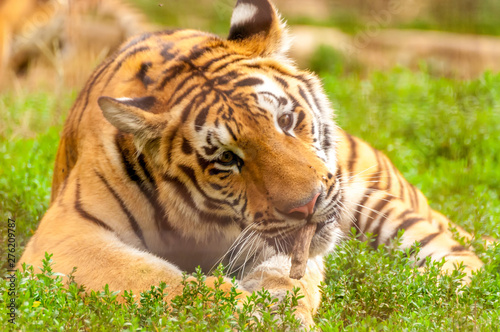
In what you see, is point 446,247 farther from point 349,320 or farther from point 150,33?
point 150,33

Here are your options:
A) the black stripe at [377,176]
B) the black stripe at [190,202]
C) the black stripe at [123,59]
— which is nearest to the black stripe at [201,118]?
the black stripe at [190,202]

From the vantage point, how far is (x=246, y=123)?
2.10 metres

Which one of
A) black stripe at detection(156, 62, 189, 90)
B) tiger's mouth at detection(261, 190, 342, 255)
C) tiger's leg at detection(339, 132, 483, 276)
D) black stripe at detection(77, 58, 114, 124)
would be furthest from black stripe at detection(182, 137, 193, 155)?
tiger's leg at detection(339, 132, 483, 276)

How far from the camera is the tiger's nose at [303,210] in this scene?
6.66 feet

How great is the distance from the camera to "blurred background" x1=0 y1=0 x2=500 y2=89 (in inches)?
125

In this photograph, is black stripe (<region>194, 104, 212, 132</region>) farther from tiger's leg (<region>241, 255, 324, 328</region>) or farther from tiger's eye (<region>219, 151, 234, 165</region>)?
tiger's leg (<region>241, 255, 324, 328</region>)

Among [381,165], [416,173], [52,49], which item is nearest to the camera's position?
[381,165]

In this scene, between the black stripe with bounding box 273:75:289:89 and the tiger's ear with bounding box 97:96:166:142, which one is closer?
the tiger's ear with bounding box 97:96:166:142

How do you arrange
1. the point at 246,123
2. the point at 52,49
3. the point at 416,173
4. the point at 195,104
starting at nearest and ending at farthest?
the point at 246,123 < the point at 195,104 < the point at 416,173 < the point at 52,49

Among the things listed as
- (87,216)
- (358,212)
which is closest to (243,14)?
(87,216)

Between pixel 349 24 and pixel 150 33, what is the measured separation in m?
2.59

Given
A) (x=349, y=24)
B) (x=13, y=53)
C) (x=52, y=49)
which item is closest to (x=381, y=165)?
(x=349, y=24)

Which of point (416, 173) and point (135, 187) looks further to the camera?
point (416, 173)

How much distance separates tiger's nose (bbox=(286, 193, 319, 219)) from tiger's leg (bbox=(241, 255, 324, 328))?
1.02 ft
